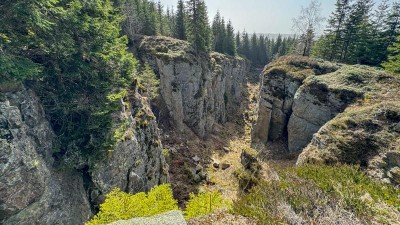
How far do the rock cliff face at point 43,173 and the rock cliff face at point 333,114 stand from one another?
1515cm

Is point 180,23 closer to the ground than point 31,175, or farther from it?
farther from it

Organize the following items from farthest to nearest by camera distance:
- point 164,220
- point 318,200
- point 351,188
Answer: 1. point 351,188
2. point 318,200
3. point 164,220

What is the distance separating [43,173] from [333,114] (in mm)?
25626

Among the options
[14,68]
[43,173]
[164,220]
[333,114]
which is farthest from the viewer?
[333,114]

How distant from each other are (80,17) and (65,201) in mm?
12877

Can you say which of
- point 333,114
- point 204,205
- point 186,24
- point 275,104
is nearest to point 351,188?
point 204,205

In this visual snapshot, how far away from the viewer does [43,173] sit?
12750mm

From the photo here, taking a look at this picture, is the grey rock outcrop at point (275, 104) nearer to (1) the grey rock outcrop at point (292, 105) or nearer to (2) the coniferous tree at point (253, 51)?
(1) the grey rock outcrop at point (292, 105)

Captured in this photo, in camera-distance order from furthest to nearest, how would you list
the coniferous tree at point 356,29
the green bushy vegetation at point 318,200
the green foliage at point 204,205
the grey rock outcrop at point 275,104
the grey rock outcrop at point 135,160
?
the coniferous tree at point 356,29
the grey rock outcrop at point 275,104
the grey rock outcrop at point 135,160
the green foliage at point 204,205
the green bushy vegetation at point 318,200

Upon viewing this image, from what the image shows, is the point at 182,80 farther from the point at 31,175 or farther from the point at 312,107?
the point at 31,175

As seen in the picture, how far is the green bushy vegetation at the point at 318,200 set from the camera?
7.19 m

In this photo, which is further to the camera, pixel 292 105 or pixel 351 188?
pixel 292 105

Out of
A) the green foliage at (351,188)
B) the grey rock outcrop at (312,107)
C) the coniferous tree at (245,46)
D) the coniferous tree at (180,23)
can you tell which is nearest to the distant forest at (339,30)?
the coniferous tree at (180,23)

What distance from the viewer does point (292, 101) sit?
87.3 ft
